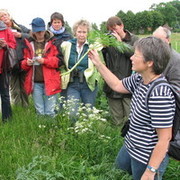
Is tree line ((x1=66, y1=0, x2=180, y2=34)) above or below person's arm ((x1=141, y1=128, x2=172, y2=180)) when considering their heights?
above

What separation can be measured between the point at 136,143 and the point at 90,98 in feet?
7.32

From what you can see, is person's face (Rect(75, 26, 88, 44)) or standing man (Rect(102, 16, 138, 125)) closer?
person's face (Rect(75, 26, 88, 44))

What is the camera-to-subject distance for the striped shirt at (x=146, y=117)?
1.98 meters

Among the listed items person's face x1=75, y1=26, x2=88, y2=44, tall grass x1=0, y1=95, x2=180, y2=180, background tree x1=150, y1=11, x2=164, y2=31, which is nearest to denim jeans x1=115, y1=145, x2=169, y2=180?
tall grass x1=0, y1=95, x2=180, y2=180

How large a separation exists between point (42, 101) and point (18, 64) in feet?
2.58

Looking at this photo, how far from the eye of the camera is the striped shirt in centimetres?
198

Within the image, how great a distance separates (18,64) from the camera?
15.6ft

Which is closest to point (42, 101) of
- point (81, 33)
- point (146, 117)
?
point (81, 33)

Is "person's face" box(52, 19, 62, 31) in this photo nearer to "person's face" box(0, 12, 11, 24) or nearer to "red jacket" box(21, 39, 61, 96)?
"red jacket" box(21, 39, 61, 96)

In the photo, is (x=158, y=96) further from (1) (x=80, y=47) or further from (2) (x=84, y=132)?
(1) (x=80, y=47)

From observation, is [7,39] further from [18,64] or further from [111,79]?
[111,79]

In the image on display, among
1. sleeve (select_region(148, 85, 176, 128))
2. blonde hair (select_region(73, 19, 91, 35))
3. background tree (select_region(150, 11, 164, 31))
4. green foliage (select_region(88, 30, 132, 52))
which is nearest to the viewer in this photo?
sleeve (select_region(148, 85, 176, 128))

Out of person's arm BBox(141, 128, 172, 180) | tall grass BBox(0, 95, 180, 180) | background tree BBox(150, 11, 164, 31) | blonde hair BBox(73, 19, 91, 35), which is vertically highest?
background tree BBox(150, 11, 164, 31)

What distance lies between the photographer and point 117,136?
12.3 ft
